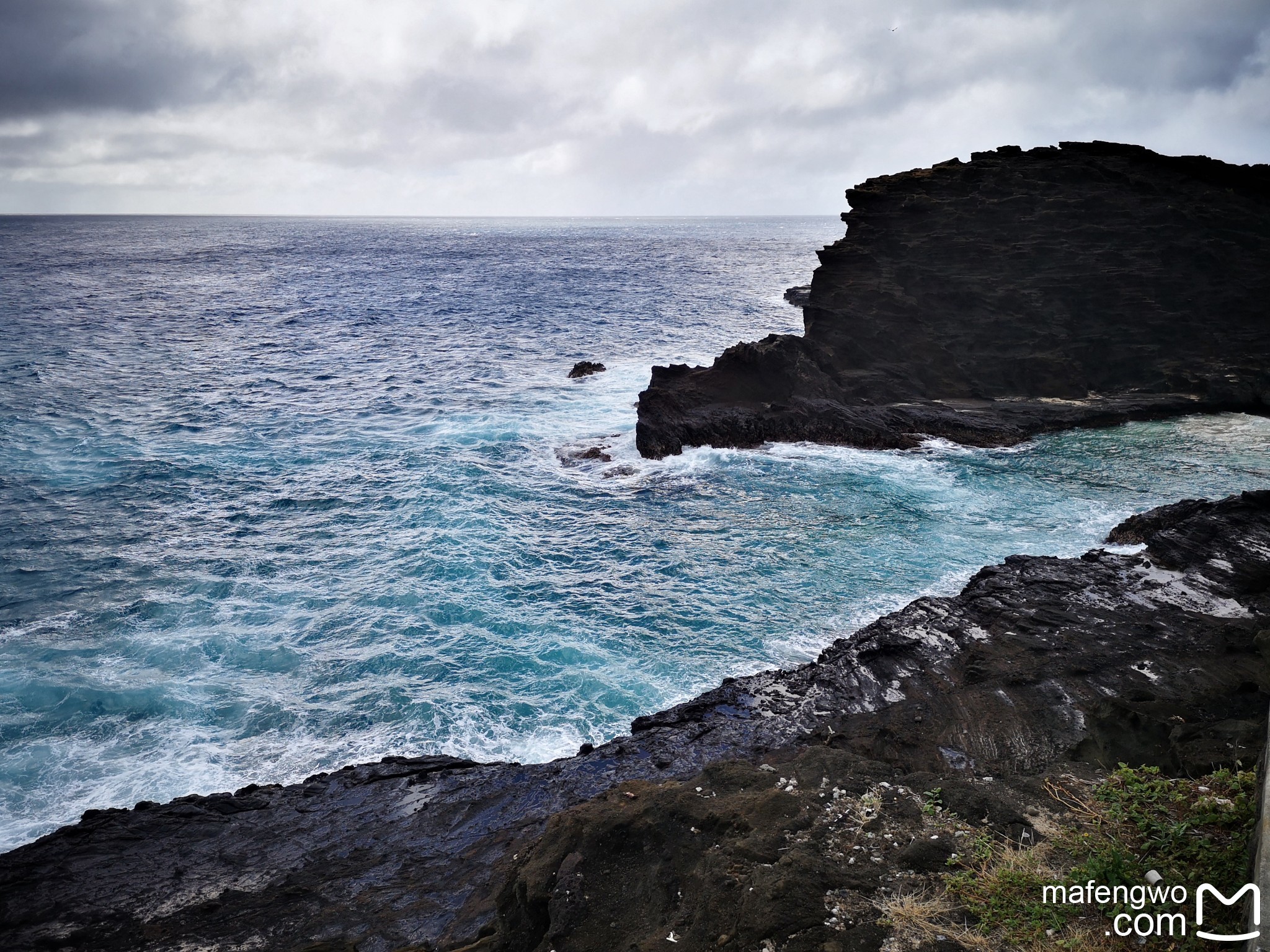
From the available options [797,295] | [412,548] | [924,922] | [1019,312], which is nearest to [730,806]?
[924,922]

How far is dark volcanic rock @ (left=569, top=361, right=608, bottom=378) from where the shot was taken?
43094 millimetres

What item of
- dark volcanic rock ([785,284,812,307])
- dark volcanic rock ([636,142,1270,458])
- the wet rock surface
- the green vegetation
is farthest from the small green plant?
dark volcanic rock ([785,284,812,307])

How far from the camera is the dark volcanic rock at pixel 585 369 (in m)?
43.1

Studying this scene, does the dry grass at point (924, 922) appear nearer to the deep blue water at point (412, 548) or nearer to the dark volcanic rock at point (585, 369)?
the deep blue water at point (412, 548)

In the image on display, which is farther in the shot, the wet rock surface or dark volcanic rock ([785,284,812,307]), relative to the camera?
dark volcanic rock ([785,284,812,307])

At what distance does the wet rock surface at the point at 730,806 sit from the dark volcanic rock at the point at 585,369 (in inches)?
1173

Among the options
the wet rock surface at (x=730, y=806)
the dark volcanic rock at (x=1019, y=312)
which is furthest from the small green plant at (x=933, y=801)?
the dark volcanic rock at (x=1019, y=312)

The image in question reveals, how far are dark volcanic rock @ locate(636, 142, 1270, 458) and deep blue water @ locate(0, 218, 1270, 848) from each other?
2469 millimetres

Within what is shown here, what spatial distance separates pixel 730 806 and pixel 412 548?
16.0m

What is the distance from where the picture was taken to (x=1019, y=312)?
35.8 m

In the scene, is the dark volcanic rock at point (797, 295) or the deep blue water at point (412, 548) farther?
the dark volcanic rock at point (797, 295)

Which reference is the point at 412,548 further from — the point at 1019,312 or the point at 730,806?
the point at 1019,312

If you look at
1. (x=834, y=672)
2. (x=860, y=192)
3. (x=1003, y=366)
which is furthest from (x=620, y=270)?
(x=834, y=672)

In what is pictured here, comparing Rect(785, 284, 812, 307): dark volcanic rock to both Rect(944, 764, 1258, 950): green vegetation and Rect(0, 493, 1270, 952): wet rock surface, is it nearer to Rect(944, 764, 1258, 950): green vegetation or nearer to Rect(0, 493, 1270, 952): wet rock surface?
Rect(0, 493, 1270, 952): wet rock surface
